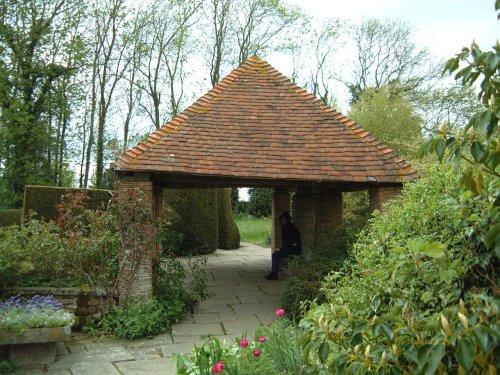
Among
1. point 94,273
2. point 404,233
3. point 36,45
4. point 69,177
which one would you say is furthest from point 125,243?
point 69,177

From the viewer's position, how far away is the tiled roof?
7988 mm

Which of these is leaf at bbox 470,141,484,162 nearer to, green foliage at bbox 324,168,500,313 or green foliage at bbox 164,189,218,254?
green foliage at bbox 324,168,500,313

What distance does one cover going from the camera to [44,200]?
13117mm

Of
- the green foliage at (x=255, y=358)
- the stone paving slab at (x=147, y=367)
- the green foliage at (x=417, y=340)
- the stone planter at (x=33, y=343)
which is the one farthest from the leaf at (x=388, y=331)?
the stone planter at (x=33, y=343)

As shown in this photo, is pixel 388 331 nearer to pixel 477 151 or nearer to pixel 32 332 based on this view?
pixel 477 151

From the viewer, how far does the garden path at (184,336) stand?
5.76m

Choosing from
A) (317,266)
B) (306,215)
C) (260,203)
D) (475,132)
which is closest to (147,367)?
(317,266)

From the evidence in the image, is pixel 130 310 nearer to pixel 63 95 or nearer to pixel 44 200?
pixel 44 200

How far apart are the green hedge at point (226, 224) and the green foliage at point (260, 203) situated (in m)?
9.69

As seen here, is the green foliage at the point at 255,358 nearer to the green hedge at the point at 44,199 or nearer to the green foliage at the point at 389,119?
the green hedge at the point at 44,199

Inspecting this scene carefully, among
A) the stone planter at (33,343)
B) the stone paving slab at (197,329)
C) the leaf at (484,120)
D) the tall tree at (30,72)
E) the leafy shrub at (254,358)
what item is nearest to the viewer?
the leaf at (484,120)

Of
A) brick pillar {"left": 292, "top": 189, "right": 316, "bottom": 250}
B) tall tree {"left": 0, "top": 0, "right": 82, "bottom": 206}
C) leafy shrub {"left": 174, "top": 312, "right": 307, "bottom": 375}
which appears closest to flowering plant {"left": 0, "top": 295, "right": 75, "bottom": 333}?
leafy shrub {"left": 174, "top": 312, "right": 307, "bottom": 375}

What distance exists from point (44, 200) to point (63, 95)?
9.21 metres

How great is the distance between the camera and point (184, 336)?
23.1 feet
